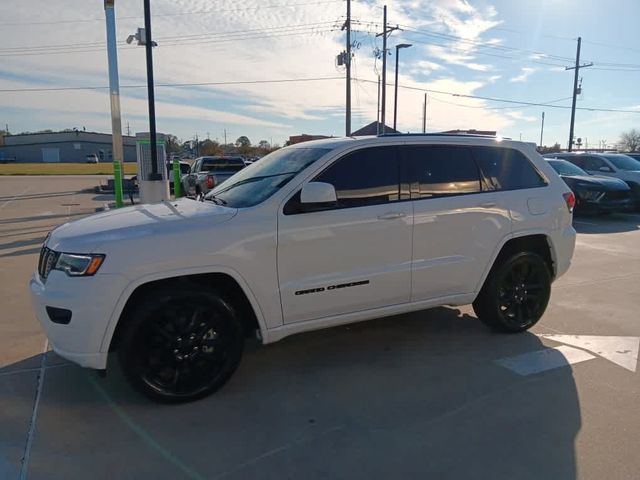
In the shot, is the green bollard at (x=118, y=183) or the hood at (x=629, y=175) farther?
the hood at (x=629, y=175)

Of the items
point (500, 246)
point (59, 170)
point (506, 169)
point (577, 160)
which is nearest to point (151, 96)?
point (506, 169)

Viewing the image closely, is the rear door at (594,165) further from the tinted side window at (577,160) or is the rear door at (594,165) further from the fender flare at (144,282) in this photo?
the fender flare at (144,282)

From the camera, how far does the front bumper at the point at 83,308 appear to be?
3.10m

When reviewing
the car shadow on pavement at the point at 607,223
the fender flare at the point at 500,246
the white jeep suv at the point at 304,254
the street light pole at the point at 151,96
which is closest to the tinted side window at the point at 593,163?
the car shadow on pavement at the point at 607,223

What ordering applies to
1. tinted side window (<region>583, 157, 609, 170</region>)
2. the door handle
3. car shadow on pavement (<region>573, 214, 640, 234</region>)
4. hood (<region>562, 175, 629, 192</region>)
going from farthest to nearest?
tinted side window (<region>583, 157, 609, 170</region>), hood (<region>562, 175, 629, 192</region>), car shadow on pavement (<region>573, 214, 640, 234</region>), the door handle

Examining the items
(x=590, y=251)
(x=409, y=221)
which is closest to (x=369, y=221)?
(x=409, y=221)

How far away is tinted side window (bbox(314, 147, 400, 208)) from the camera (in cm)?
385

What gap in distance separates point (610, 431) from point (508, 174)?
2.36m

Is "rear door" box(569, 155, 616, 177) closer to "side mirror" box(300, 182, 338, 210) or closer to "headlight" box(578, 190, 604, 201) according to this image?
"headlight" box(578, 190, 604, 201)

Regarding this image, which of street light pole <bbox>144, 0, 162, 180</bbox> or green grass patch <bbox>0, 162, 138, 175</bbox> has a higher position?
street light pole <bbox>144, 0, 162, 180</bbox>

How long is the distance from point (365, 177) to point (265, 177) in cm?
82

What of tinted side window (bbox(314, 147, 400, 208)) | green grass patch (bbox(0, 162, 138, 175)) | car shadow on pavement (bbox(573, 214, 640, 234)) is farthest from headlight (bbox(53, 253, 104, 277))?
green grass patch (bbox(0, 162, 138, 175))

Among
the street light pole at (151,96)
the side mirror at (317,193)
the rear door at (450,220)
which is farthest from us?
the street light pole at (151,96)

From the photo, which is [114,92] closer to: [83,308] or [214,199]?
[214,199]
